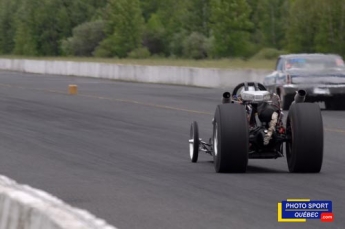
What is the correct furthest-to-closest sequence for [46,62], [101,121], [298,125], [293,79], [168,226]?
[46,62]
[293,79]
[101,121]
[298,125]
[168,226]

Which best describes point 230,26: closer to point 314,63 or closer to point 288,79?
point 314,63

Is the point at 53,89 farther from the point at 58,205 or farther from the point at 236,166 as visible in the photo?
the point at 58,205

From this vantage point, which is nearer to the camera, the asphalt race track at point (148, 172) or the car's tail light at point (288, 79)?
the asphalt race track at point (148, 172)

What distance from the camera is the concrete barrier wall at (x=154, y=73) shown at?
1665 inches

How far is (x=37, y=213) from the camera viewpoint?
5.84m

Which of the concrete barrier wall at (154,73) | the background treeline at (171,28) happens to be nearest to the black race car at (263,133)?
the concrete barrier wall at (154,73)

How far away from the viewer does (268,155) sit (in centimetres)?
1331

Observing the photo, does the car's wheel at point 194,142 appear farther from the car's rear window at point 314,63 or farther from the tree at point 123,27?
the tree at point 123,27

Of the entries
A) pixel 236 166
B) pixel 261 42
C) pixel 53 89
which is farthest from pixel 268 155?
pixel 261 42

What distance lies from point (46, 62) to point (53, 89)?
25235 mm

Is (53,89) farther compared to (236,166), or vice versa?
(53,89)

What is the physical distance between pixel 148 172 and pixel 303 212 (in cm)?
504

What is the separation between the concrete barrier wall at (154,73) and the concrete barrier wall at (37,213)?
33.0 meters

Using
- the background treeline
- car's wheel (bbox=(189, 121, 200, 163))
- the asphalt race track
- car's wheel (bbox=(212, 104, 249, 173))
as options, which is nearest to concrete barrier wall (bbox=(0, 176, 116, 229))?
the asphalt race track
